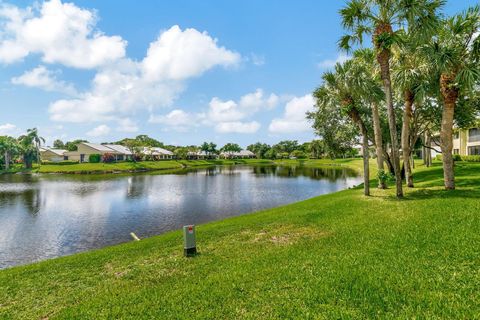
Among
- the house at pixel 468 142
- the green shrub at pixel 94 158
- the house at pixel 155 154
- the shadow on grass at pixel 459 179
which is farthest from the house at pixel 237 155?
the shadow on grass at pixel 459 179

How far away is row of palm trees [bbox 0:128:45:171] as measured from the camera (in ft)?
274

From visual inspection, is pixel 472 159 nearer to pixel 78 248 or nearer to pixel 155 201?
pixel 155 201

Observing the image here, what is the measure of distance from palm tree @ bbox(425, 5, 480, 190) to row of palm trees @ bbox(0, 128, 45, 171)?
105 m

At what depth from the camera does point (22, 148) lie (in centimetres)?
8938

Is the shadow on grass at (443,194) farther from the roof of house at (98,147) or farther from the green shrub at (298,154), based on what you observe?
the green shrub at (298,154)

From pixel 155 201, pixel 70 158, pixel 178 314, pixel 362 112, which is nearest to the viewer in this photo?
pixel 178 314

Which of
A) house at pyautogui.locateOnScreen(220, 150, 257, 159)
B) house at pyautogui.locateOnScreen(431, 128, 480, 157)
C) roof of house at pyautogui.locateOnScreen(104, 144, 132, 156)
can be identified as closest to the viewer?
house at pyautogui.locateOnScreen(431, 128, 480, 157)

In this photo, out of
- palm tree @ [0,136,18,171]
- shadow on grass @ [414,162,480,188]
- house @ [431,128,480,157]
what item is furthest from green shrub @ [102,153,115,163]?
shadow on grass @ [414,162,480,188]

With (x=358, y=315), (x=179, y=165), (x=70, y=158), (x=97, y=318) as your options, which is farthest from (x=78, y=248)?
(x=70, y=158)

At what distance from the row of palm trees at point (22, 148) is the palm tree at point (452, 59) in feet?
345

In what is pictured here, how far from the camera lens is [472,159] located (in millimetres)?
42844

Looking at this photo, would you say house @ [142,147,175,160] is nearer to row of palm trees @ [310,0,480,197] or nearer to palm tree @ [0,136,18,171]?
palm tree @ [0,136,18,171]

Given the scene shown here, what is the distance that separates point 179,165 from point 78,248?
92.5 metres

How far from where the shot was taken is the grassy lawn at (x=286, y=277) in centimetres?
572
